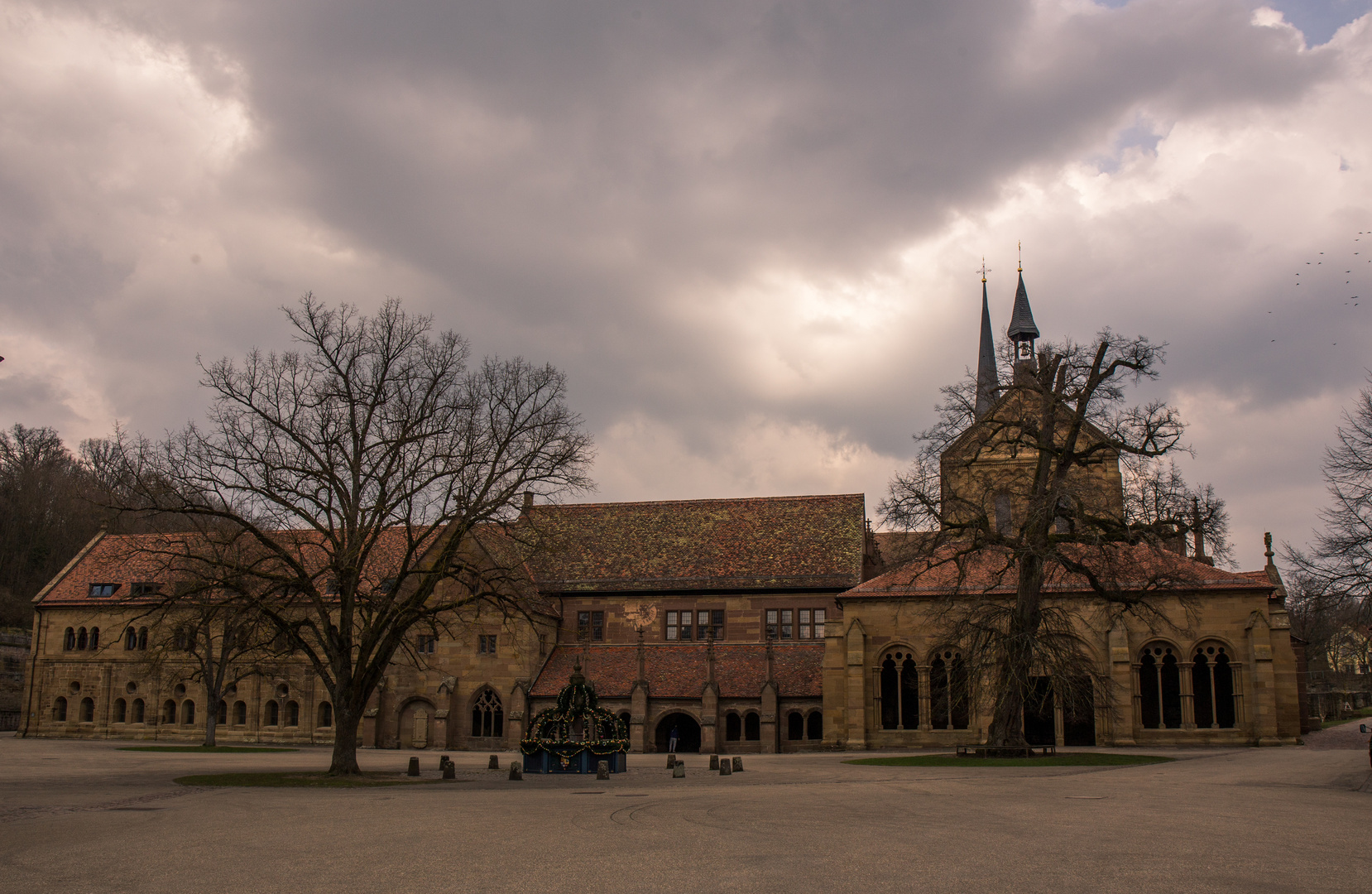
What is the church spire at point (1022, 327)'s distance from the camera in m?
66.0

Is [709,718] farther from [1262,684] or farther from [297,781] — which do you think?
[1262,684]

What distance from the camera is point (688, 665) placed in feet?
165

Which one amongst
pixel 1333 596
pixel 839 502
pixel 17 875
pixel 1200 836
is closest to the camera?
pixel 17 875

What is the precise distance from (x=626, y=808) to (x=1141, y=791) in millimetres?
11010

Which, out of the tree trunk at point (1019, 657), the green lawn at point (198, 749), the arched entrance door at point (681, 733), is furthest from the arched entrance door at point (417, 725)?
the tree trunk at point (1019, 657)

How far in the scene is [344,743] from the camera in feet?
96.9

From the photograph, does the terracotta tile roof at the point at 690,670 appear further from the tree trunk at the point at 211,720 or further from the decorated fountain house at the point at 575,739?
the tree trunk at the point at 211,720

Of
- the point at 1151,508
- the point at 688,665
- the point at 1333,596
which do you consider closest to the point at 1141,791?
the point at 1333,596

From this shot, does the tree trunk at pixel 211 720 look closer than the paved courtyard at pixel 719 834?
No

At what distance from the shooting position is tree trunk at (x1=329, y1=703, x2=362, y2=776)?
29.4m

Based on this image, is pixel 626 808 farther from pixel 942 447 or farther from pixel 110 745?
pixel 110 745

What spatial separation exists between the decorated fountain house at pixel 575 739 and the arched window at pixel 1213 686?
968 inches

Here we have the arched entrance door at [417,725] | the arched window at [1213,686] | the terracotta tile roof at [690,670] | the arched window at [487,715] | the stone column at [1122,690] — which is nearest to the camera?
the stone column at [1122,690]

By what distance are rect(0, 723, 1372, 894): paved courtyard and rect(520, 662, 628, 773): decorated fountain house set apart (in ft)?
13.8
